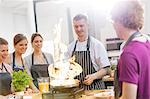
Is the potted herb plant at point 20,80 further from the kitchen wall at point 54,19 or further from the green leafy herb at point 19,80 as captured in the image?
the kitchen wall at point 54,19

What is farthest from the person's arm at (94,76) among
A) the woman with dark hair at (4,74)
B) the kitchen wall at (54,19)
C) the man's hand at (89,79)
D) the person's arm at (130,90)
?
the kitchen wall at (54,19)

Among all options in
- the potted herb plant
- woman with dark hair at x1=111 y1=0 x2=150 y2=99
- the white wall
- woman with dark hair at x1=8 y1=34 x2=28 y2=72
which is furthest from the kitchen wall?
woman with dark hair at x1=111 y1=0 x2=150 y2=99

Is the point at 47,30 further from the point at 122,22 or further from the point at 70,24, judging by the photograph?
the point at 122,22

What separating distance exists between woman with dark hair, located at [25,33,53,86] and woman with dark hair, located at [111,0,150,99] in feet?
5.62

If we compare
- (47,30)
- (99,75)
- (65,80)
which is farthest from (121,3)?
(47,30)

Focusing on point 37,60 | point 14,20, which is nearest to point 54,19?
point 14,20

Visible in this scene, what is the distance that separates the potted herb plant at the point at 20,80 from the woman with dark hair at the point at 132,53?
3.23ft

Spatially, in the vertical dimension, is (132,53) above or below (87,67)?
above

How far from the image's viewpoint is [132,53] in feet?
4.01

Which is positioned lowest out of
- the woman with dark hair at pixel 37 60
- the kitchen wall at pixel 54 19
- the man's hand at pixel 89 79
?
the man's hand at pixel 89 79

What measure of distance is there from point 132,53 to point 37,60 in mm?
1882

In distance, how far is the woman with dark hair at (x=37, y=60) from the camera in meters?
2.93

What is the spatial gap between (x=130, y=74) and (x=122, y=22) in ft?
0.83

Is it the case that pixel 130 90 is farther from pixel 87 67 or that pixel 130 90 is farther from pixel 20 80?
pixel 87 67
